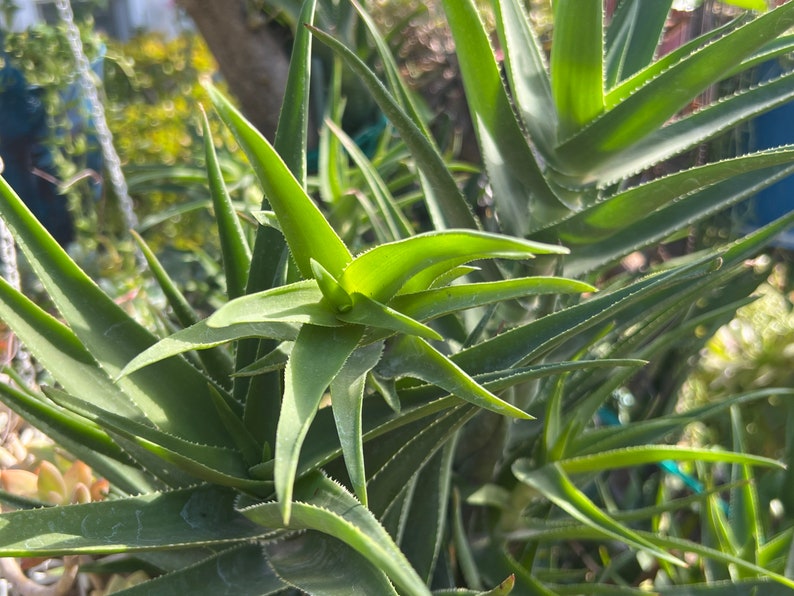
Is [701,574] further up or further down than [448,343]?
further down

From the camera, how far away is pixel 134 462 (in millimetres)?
435

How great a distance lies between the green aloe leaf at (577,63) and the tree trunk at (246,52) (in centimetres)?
64

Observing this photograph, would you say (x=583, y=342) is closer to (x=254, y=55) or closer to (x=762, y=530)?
(x=762, y=530)

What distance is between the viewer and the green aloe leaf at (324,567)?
1.06ft

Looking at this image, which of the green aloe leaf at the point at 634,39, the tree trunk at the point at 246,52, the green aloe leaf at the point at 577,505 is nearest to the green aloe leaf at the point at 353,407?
the green aloe leaf at the point at 577,505

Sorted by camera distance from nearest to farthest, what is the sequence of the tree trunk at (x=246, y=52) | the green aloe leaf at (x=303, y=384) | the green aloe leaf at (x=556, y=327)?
the green aloe leaf at (x=303, y=384), the green aloe leaf at (x=556, y=327), the tree trunk at (x=246, y=52)

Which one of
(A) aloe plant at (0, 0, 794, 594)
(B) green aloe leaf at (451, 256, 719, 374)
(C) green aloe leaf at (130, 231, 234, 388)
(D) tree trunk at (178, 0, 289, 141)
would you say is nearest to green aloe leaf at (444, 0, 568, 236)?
(A) aloe plant at (0, 0, 794, 594)

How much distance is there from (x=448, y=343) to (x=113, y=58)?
947mm

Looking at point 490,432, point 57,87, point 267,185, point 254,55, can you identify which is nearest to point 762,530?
point 490,432

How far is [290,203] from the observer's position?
32 cm

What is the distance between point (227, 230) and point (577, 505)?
0.32 m

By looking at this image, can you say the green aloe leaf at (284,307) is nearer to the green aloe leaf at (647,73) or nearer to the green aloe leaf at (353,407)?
the green aloe leaf at (353,407)

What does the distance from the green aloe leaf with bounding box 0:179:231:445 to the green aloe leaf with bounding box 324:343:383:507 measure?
0.45 ft

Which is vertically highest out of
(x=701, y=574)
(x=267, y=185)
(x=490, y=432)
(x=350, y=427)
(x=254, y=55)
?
(x=254, y=55)
